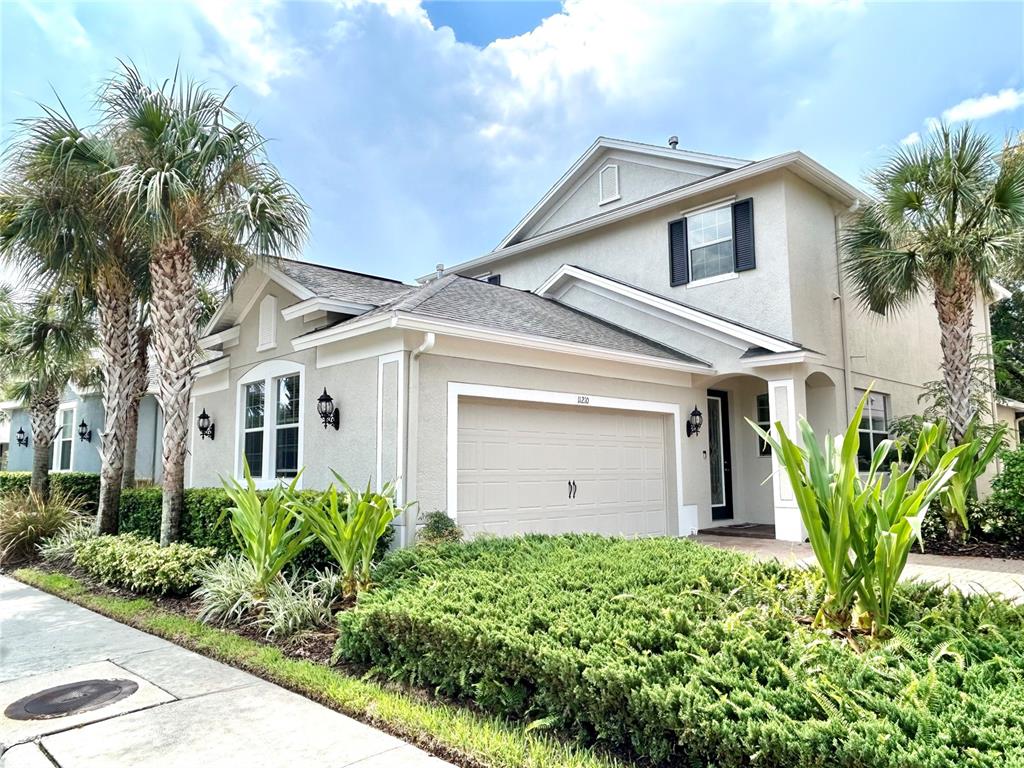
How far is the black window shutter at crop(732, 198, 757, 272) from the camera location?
1245 centimetres

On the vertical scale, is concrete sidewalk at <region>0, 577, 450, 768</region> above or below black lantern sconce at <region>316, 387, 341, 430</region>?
below

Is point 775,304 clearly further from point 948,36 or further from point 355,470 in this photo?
point 355,470

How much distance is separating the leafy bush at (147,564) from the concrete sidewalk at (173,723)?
172cm

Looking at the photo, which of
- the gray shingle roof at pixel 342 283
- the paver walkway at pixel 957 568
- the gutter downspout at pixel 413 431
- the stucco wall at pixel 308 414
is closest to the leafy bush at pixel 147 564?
the stucco wall at pixel 308 414

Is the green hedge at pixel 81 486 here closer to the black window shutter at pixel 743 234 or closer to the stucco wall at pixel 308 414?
the stucco wall at pixel 308 414

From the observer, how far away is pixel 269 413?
37.1ft

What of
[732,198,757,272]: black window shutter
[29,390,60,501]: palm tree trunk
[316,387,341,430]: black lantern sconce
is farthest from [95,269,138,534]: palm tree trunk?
[732,198,757,272]: black window shutter

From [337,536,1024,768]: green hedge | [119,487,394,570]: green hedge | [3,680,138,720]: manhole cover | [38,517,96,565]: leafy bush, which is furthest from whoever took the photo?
[38,517,96,565]: leafy bush

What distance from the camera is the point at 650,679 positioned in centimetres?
351

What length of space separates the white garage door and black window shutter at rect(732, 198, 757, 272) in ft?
11.3

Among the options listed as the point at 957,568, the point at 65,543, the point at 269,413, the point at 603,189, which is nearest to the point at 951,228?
the point at 957,568

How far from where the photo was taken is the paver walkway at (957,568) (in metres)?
7.36

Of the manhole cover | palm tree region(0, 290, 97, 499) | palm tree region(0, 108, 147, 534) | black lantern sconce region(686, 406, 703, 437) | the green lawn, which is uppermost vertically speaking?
palm tree region(0, 108, 147, 534)

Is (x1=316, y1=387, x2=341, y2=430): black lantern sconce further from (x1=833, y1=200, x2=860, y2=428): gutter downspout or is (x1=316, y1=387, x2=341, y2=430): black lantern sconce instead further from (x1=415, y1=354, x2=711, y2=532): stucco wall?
(x1=833, y1=200, x2=860, y2=428): gutter downspout
